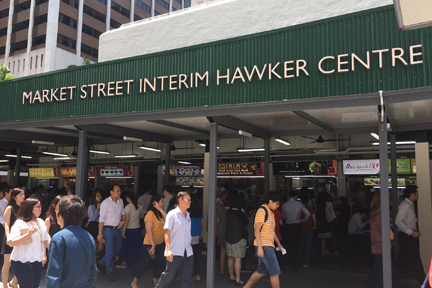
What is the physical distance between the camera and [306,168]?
527 inches

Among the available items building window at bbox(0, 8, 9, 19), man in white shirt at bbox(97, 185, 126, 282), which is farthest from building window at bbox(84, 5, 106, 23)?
man in white shirt at bbox(97, 185, 126, 282)

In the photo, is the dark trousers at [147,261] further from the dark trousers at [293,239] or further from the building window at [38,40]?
the building window at [38,40]

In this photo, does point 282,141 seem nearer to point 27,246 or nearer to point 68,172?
point 27,246

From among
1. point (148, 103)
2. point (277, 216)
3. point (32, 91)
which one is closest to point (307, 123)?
point (277, 216)

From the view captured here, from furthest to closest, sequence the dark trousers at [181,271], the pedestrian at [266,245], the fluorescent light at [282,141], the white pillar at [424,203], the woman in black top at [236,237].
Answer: the fluorescent light at [282,141] → the white pillar at [424,203] → the woman in black top at [236,237] → the pedestrian at [266,245] → the dark trousers at [181,271]

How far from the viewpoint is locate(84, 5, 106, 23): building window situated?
53.5 meters

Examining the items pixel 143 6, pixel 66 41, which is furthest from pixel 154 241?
A: pixel 143 6

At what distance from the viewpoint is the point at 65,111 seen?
8.28m

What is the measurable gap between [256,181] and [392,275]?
9365mm

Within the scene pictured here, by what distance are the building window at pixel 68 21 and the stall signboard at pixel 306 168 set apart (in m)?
46.1

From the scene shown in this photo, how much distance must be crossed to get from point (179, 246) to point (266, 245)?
55.9 inches

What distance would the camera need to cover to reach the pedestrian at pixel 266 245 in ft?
18.9

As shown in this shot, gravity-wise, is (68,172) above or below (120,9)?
below

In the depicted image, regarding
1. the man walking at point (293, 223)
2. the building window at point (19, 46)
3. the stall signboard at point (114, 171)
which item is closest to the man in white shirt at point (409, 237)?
the man walking at point (293, 223)
